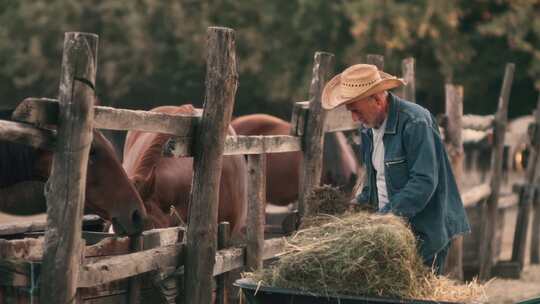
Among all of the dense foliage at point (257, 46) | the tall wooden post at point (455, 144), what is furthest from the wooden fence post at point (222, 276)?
the dense foliage at point (257, 46)

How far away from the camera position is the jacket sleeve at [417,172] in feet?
17.7

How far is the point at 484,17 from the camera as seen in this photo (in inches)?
969

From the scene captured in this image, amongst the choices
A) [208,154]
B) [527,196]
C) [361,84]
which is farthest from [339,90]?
[527,196]

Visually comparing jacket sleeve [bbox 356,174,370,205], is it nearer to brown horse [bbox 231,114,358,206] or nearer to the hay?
the hay

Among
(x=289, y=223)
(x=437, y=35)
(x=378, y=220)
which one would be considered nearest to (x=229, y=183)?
(x=289, y=223)

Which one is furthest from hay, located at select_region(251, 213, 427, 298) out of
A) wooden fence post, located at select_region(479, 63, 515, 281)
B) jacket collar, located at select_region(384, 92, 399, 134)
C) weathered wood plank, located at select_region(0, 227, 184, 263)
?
wooden fence post, located at select_region(479, 63, 515, 281)

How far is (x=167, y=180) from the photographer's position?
7.46 m

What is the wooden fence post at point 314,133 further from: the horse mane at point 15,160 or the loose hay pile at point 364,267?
the loose hay pile at point 364,267

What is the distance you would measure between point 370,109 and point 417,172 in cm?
46

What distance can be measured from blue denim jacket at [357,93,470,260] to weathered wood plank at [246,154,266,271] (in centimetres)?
136

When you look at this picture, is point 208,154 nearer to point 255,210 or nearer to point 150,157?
point 255,210

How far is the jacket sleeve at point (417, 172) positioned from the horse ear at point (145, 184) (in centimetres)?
221

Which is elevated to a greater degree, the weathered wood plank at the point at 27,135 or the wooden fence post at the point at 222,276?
the weathered wood plank at the point at 27,135

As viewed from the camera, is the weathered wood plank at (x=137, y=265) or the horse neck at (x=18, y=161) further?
the horse neck at (x=18, y=161)
